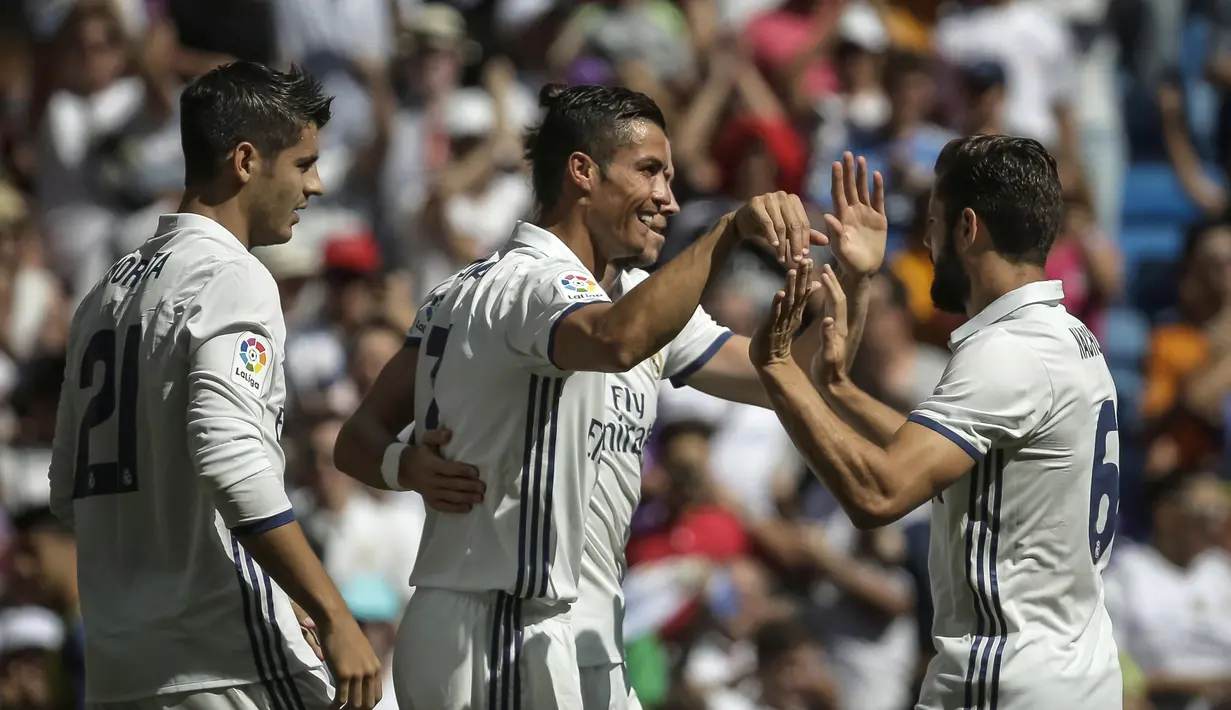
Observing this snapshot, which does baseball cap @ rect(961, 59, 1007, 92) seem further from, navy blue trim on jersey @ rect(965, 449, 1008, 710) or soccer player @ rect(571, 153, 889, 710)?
navy blue trim on jersey @ rect(965, 449, 1008, 710)

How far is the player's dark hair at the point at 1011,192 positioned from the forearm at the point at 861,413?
61cm

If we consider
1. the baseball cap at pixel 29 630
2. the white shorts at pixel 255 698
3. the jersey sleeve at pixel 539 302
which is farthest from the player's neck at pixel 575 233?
the baseball cap at pixel 29 630

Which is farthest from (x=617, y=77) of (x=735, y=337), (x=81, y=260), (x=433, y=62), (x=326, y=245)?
(x=735, y=337)

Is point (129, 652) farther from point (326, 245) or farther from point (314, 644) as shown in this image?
point (326, 245)

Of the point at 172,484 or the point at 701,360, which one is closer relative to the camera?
the point at 172,484

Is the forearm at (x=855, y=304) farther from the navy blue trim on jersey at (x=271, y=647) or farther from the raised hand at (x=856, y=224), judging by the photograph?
the navy blue trim on jersey at (x=271, y=647)

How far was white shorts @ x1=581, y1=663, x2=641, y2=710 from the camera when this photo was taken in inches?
209

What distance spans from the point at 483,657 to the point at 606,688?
55 centimetres

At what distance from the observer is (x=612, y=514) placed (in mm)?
5438

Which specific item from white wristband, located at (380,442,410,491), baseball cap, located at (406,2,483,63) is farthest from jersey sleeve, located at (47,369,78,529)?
baseball cap, located at (406,2,483,63)

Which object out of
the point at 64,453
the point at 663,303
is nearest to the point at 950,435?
the point at 663,303

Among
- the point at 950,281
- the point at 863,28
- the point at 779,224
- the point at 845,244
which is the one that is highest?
the point at 863,28

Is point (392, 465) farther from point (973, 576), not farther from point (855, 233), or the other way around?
point (973, 576)

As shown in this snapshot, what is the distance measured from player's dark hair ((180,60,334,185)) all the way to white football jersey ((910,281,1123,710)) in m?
1.86
